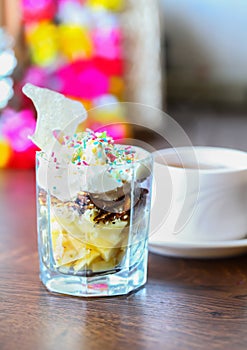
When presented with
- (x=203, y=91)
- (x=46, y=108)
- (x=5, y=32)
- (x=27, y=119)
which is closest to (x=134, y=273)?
(x=46, y=108)

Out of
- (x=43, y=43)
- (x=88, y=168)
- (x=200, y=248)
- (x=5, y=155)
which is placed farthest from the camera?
(x=43, y=43)

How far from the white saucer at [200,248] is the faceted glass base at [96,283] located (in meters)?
0.07

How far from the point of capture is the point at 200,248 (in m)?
0.74

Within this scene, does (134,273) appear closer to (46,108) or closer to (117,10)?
(46,108)

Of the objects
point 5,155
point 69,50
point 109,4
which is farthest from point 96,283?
point 109,4

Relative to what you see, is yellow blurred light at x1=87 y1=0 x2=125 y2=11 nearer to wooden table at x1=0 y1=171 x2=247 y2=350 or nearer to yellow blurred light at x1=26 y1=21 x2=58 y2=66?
yellow blurred light at x1=26 y1=21 x2=58 y2=66

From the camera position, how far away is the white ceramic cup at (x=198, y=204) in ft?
2.45

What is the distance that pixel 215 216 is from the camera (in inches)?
29.9

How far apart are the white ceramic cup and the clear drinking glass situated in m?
0.07

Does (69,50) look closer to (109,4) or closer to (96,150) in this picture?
(109,4)

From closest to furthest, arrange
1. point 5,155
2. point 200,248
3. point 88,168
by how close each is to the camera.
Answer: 1. point 88,168
2. point 200,248
3. point 5,155

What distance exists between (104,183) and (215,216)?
19cm

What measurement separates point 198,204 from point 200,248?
0.05m

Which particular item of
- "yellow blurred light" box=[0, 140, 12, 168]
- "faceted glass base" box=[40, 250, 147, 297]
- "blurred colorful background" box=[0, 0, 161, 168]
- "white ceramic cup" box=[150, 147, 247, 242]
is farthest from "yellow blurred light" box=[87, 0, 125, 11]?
"faceted glass base" box=[40, 250, 147, 297]
